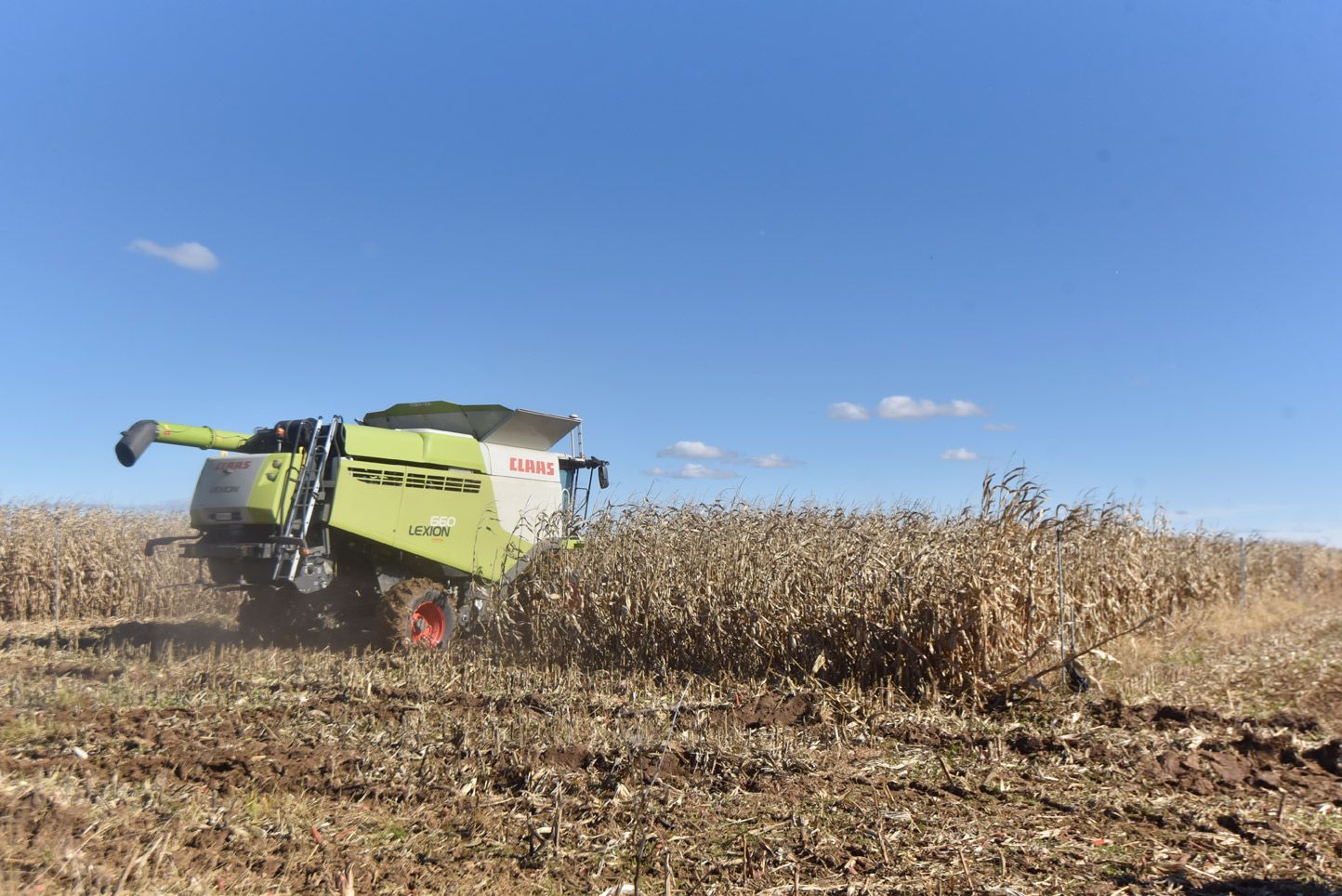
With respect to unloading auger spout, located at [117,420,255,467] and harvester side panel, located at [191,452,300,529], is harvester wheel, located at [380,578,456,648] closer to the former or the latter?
harvester side panel, located at [191,452,300,529]

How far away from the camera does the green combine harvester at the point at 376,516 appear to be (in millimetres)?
8953

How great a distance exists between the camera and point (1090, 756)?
5902 mm

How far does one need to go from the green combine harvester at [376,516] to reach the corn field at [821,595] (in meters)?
0.71

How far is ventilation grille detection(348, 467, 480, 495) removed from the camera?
920 centimetres

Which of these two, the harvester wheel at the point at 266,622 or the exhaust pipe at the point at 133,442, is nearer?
the exhaust pipe at the point at 133,442

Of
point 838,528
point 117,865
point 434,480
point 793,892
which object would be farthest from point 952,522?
point 117,865

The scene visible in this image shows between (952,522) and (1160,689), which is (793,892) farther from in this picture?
(952,522)

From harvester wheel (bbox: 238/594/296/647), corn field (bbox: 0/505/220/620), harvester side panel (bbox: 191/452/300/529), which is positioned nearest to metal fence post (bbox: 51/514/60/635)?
corn field (bbox: 0/505/220/620)

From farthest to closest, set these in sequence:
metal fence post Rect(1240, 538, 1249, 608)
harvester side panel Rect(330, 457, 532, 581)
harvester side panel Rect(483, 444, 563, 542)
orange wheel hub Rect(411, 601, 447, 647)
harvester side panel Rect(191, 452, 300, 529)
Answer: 1. metal fence post Rect(1240, 538, 1249, 608)
2. harvester side panel Rect(483, 444, 563, 542)
3. orange wheel hub Rect(411, 601, 447, 647)
4. harvester side panel Rect(330, 457, 532, 581)
5. harvester side panel Rect(191, 452, 300, 529)

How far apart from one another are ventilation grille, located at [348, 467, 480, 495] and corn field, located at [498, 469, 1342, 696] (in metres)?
1.29

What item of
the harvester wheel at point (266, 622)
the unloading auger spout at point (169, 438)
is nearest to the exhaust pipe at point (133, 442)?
the unloading auger spout at point (169, 438)

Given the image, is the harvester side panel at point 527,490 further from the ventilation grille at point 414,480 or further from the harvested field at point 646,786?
the harvested field at point 646,786

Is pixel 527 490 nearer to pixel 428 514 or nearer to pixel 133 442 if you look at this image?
pixel 428 514

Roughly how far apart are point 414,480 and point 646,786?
5.45m
